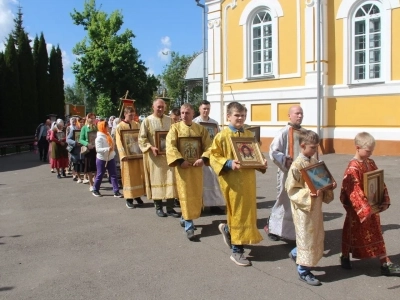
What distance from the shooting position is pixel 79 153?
11.7 meters

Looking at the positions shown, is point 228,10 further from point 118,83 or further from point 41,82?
point 118,83

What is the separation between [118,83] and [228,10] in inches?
789

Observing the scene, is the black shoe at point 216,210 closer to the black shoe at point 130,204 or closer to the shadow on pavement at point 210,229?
the shadow on pavement at point 210,229

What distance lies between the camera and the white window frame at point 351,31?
571 inches

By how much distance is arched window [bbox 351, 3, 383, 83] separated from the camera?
15086 millimetres

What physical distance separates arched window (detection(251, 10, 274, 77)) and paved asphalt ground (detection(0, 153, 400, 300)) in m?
10.3

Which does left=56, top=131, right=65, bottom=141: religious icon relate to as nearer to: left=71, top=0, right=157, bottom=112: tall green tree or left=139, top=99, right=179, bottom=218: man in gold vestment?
left=139, top=99, right=179, bottom=218: man in gold vestment

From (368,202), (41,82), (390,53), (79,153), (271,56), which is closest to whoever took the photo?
(368,202)

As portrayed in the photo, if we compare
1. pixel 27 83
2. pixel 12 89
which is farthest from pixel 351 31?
pixel 27 83

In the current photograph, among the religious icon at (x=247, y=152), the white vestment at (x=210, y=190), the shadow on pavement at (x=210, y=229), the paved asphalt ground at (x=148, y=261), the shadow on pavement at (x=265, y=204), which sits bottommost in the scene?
the paved asphalt ground at (x=148, y=261)

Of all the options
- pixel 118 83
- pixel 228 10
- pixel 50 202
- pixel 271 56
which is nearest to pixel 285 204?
pixel 50 202

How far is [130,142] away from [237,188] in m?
3.87

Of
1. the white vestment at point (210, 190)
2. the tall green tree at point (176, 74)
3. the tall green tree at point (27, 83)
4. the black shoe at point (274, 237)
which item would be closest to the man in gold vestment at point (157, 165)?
the white vestment at point (210, 190)

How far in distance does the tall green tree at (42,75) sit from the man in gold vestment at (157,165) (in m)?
22.4
